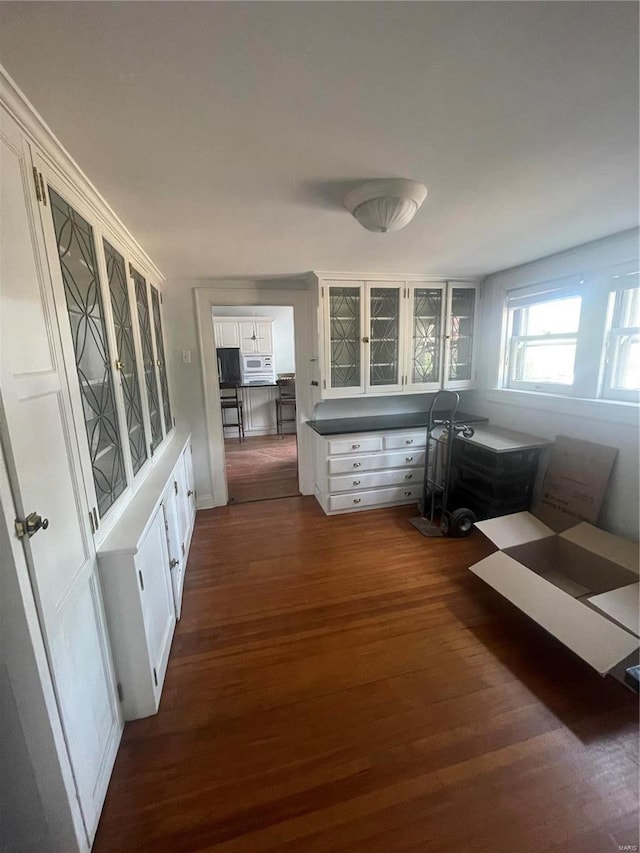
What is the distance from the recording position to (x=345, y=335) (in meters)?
3.17

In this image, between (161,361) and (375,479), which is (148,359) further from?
(375,479)

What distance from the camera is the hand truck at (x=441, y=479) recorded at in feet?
9.28

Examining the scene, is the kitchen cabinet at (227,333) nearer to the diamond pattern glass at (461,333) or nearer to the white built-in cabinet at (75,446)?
the diamond pattern glass at (461,333)

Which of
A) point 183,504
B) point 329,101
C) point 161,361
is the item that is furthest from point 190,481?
point 329,101

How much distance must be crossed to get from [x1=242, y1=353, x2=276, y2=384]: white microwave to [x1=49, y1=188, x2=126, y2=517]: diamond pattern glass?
4.90m

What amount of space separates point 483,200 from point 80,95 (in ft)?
5.23

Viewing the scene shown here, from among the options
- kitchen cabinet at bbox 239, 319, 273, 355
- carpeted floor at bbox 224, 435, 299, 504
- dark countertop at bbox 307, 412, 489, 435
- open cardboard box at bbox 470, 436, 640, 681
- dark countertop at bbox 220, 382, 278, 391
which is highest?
kitchen cabinet at bbox 239, 319, 273, 355

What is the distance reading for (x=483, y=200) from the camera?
162cm

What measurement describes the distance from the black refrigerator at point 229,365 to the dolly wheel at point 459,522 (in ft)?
15.1

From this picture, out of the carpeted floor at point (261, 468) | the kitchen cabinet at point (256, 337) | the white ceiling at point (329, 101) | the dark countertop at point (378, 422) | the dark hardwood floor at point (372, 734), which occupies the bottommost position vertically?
the dark hardwood floor at point (372, 734)

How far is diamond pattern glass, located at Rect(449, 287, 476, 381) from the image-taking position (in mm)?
3379

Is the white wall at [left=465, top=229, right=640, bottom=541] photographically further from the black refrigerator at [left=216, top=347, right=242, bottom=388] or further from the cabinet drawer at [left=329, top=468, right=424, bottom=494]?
the black refrigerator at [left=216, top=347, right=242, bottom=388]

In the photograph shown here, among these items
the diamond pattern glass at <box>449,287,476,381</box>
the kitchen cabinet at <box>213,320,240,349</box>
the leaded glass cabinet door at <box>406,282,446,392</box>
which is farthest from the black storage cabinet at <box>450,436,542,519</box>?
the kitchen cabinet at <box>213,320,240,349</box>

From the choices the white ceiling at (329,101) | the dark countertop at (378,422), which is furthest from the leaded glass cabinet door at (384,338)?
the white ceiling at (329,101)
